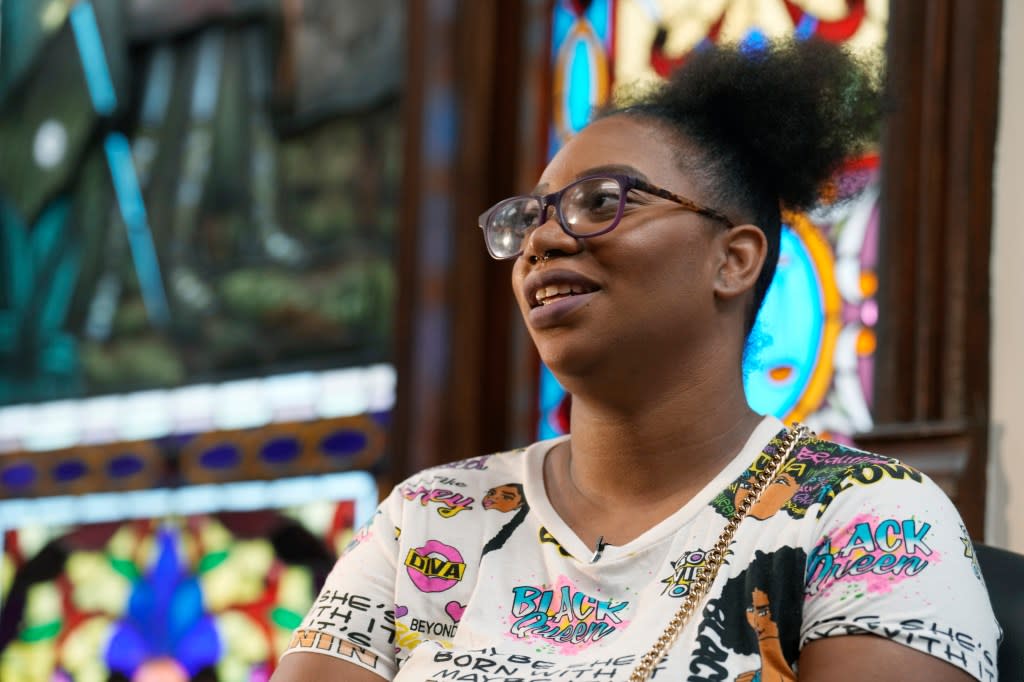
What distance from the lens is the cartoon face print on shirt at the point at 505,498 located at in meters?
1.82

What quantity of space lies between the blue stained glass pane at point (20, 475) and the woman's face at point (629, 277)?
2.67 meters

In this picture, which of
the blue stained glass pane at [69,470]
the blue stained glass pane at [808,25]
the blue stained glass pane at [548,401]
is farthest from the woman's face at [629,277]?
the blue stained glass pane at [69,470]

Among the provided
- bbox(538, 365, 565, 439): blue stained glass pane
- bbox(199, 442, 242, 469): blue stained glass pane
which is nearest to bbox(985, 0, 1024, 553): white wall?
bbox(538, 365, 565, 439): blue stained glass pane

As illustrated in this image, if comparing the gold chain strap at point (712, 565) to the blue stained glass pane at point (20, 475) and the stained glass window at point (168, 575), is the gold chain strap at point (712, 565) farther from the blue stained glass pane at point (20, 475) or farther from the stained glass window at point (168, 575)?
the blue stained glass pane at point (20, 475)

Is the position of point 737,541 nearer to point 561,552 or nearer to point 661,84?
point 561,552

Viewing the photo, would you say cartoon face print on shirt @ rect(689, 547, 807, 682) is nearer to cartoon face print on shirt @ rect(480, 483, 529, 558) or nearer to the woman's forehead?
cartoon face print on shirt @ rect(480, 483, 529, 558)

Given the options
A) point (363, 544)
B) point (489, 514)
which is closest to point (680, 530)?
point (489, 514)

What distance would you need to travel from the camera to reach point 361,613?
5.72 ft

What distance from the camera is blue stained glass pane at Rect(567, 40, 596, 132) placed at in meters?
3.59

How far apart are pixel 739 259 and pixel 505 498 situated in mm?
385

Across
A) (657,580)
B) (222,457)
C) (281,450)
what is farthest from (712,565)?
(222,457)

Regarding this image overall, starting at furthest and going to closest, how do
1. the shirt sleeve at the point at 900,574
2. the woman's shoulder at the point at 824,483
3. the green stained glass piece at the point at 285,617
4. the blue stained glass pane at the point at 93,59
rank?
the blue stained glass pane at the point at 93,59, the green stained glass piece at the point at 285,617, the woman's shoulder at the point at 824,483, the shirt sleeve at the point at 900,574

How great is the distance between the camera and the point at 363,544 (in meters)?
1.82

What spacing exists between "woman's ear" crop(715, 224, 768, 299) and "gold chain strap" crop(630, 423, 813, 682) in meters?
0.18
